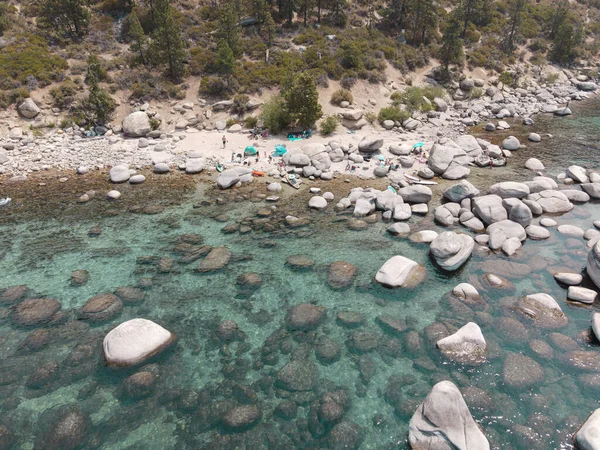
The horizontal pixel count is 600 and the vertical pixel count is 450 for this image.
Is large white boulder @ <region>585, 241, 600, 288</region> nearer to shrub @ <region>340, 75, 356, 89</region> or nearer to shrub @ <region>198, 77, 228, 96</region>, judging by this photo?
shrub @ <region>340, 75, 356, 89</region>

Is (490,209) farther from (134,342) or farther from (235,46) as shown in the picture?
(235,46)

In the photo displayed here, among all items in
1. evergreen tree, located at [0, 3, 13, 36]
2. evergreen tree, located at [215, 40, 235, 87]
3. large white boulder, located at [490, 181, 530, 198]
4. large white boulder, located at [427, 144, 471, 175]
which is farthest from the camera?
evergreen tree, located at [0, 3, 13, 36]

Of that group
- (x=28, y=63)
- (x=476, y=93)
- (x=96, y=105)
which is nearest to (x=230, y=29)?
(x=96, y=105)

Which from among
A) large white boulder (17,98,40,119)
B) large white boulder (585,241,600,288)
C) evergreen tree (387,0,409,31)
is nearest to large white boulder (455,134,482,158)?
large white boulder (585,241,600,288)

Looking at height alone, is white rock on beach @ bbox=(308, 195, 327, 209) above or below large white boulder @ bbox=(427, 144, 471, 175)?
below

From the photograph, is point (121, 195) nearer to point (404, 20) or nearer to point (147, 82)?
point (147, 82)
